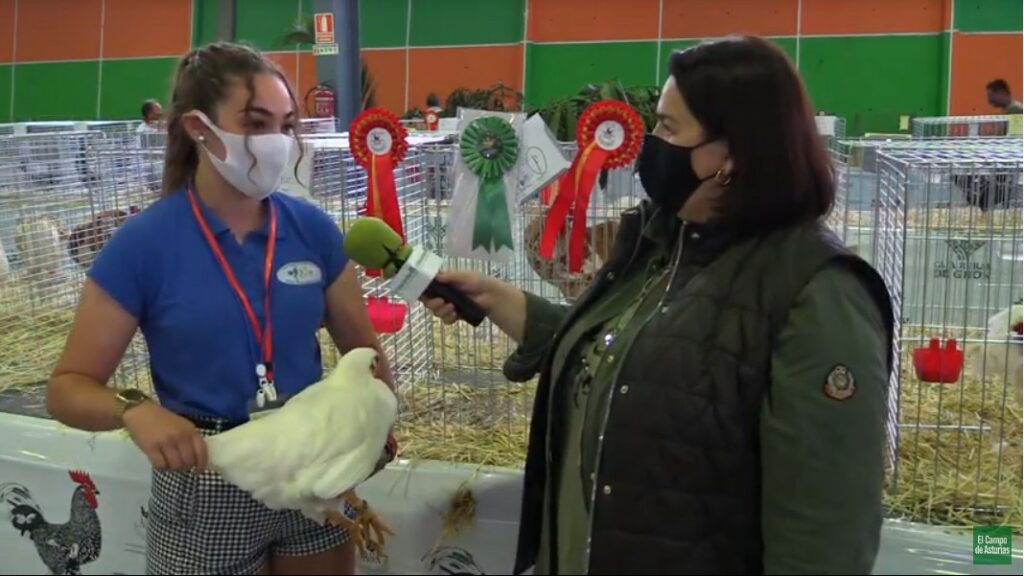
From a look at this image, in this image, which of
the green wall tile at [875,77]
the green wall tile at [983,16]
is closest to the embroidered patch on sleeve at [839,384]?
the green wall tile at [875,77]

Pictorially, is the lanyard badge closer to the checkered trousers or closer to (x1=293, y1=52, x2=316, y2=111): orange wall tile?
the checkered trousers

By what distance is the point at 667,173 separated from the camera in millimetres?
1121

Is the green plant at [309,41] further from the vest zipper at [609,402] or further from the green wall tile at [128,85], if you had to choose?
the vest zipper at [609,402]

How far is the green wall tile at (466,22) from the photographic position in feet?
31.9

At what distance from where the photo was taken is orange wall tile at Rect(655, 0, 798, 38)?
9031 mm

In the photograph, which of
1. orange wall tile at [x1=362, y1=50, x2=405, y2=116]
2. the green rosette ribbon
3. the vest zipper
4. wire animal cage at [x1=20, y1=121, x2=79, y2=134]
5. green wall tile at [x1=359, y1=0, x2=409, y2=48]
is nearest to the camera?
the vest zipper

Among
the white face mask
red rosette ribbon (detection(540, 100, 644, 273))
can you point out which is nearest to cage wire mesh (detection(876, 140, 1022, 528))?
red rosette ribbon (detection(540, 100, 644, 273))

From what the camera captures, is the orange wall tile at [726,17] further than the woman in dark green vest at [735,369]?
Yes

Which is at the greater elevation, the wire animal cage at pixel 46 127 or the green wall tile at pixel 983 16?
the green wall tile at pixel 983 16

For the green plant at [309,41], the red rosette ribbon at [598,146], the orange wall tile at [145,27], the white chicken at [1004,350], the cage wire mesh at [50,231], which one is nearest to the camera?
the red rosette ribbon at [598,146]

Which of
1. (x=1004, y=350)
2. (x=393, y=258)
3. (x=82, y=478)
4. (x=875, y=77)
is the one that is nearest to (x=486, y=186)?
(x=393, y=258)

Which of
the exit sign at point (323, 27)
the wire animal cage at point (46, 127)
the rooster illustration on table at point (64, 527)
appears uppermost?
the exit sign at point (323, 27)

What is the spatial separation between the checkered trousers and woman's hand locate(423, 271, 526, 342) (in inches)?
13.4

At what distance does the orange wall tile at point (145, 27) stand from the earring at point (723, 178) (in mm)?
10584
